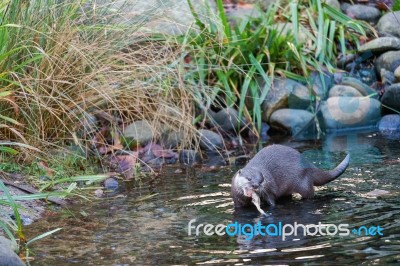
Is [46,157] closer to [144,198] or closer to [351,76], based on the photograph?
[144,198]

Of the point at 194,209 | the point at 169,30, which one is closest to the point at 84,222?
the point at 194,209

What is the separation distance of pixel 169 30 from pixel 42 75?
205 centimetres

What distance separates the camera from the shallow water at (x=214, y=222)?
4.39 meters

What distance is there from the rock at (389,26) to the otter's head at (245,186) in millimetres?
5256

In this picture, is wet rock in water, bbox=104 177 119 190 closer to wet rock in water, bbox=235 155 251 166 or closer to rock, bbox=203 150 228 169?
rock, bbox=203 150 228 169

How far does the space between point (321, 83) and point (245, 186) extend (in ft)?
12.6

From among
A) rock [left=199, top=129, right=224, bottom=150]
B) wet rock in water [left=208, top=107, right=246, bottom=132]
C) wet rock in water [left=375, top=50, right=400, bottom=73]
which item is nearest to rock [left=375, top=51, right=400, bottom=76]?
wet rock in water [left=375, top=50, right=400, bottom=73]

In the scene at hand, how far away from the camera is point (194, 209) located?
555 centimetres

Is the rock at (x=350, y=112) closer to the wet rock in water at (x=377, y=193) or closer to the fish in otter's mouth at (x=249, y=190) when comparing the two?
the wet rock in water at (x=377, y=193)

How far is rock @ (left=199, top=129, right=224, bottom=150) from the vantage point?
7871 millimetres

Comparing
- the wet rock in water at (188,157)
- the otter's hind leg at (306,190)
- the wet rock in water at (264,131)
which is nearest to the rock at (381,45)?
the wet rock in water at (264,131)

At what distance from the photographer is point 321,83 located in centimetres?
900

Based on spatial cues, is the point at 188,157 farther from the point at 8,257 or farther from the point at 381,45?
the point at 8,257

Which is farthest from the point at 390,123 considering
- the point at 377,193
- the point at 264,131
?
the point at 377,193
